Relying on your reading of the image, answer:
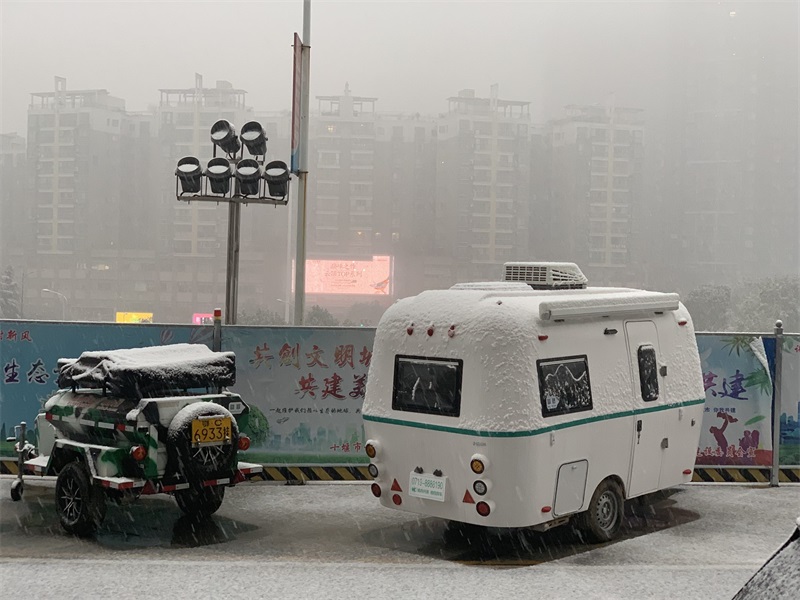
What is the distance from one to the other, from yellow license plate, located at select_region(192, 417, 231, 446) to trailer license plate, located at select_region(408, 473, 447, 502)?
1.97 m

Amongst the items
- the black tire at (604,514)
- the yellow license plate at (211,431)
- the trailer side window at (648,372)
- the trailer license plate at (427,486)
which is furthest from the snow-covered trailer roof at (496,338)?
the yellow license plate at (211,431)

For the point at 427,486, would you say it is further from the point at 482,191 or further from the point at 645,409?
the point at 482,191

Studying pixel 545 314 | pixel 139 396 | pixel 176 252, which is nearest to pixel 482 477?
pixel 545 314

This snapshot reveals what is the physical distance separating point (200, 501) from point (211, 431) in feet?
3.62

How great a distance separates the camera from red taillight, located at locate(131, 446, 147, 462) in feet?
28.8

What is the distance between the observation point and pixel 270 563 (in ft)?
25.7

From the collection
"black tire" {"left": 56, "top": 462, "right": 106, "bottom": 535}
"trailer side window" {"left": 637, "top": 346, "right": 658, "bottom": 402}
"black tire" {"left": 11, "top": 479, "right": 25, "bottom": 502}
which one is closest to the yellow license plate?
"black tire" {"left": 56, "top": 462, "right": 106, "bottom": 535}

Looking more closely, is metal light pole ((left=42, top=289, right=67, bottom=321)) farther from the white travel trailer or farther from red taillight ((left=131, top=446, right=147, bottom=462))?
the white travel trailer

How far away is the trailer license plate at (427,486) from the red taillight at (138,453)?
8.43 ft

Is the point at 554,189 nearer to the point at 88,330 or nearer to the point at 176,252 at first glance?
the point at 176,252

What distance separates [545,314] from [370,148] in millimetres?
43117

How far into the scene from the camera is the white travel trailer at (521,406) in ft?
27.1

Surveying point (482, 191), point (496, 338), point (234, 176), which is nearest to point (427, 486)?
point (496, 338)

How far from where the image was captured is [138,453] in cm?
880
